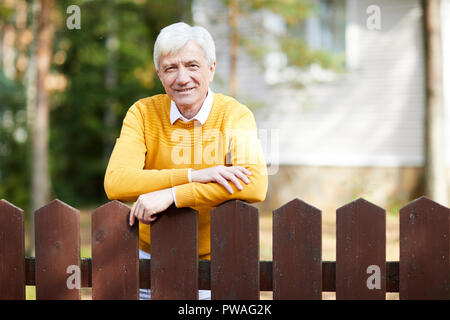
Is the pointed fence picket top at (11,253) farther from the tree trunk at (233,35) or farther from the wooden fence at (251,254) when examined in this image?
the tree trunk at (233,35)

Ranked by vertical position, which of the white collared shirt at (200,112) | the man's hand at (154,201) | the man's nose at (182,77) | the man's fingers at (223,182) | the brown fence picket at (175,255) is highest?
the man's nose at (182,77)

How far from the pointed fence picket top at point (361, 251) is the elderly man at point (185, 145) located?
39 centimetres

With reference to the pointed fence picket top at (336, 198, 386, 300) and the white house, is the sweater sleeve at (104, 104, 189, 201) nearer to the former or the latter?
the pointed fence picket top at (336, 198, 386, 300)

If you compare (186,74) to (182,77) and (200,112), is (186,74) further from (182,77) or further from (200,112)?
(200,112)

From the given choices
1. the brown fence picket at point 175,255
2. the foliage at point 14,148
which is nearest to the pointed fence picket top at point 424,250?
the brown fence picket at point 175,255

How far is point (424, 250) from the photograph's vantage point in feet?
7.32

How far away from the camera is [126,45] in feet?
45.3

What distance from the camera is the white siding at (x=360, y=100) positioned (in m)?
9.54

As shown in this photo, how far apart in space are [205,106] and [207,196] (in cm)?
41

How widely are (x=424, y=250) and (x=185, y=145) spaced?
1122 millimetres

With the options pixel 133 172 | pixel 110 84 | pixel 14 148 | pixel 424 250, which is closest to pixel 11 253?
pixel 133 172

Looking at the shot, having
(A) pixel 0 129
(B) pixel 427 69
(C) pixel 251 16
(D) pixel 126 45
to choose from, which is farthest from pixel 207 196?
(D) pixel 126 45

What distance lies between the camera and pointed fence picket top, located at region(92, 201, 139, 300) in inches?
90.0
